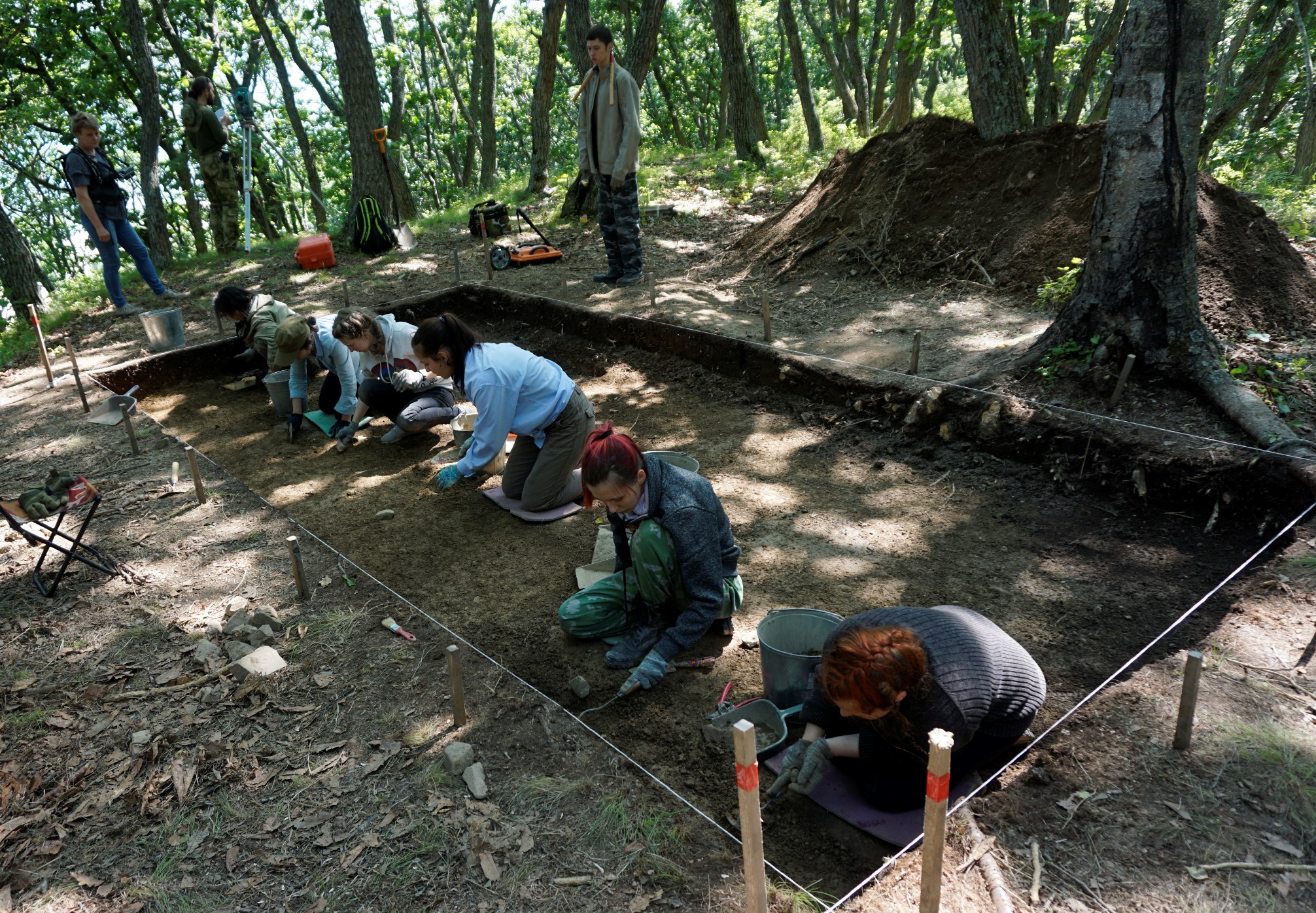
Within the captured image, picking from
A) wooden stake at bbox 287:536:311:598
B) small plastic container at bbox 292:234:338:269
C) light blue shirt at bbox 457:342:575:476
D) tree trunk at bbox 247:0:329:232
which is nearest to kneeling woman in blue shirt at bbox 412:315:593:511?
light blue shirt at bbox 457:342:575:476

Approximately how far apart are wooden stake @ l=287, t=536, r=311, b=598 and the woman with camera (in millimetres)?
5783

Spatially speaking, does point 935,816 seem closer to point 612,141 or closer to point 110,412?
point 110,412

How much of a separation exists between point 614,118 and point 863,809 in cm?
649

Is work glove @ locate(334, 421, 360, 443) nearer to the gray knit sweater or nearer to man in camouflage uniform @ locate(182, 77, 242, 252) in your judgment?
the gray knit sweater

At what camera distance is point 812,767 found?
98.7 inches

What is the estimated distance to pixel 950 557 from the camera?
3.90 m

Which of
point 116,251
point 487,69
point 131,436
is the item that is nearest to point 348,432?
point 131,436

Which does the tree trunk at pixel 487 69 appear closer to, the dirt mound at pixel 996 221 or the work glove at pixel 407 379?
the dirt mound at pixel 996 221

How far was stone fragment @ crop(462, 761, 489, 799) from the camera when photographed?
2496 millimetres

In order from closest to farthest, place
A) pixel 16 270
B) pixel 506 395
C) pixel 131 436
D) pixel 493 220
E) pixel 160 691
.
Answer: pixel 160 691 < pixel 506 395 < pixel 131 436 < pixel 16 270 < pixel 493 220

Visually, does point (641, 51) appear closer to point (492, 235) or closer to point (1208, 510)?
point (492, 235)

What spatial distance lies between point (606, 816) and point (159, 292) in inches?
325

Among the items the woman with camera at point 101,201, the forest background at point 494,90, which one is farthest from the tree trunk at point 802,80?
the woman with camera at point 101,201

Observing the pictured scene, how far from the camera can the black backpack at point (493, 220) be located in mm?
10078
